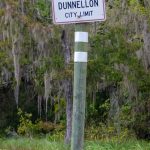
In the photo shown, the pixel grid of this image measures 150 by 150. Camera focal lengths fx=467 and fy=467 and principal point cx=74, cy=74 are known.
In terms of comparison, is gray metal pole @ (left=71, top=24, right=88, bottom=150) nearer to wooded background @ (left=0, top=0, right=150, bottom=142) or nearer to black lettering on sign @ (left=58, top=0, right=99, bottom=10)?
black lettering on sign @ (left=58, top=0, right=99, bottom=10)

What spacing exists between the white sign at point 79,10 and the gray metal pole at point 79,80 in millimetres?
72

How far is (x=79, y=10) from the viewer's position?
3.36 metres

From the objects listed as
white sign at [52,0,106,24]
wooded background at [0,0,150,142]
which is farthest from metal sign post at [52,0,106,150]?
wooded background at [0,0,150,142]

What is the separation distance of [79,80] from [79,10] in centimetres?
50

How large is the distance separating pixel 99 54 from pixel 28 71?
9.88ft

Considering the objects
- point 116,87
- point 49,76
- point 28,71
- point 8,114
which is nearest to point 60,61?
point 49,76

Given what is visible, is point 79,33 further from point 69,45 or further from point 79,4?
point 69,45

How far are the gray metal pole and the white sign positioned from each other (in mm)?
72

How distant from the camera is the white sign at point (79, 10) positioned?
333 centimetres

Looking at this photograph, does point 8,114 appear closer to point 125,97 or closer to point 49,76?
point 125,97

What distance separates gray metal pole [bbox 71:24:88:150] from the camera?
3367mm

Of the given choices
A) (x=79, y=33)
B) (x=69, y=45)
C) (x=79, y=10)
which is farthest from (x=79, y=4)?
(x=69, y=45)

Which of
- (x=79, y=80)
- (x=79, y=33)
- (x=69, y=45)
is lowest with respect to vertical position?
(x=79, y=80)

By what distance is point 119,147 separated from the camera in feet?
37.1
